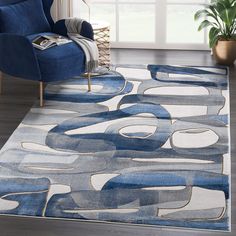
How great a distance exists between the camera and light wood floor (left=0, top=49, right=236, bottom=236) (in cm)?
340

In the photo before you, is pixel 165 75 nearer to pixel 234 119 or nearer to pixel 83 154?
pixel 234 119

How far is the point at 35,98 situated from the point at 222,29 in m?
2.06

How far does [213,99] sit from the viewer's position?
5.32 metres

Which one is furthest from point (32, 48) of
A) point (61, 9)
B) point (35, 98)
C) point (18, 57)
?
point (61, 9)

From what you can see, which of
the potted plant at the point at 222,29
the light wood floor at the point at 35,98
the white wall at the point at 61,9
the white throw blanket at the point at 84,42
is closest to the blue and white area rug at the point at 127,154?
the light wood floor at the point at 35,98

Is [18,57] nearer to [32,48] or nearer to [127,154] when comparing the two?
[32,48]

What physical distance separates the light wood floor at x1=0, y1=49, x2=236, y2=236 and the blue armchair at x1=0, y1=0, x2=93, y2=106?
11.1 inches

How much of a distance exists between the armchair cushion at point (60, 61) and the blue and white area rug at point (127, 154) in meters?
0.24

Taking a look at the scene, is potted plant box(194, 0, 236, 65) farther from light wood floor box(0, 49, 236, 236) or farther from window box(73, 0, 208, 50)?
window box(73, 0, 208, 50)

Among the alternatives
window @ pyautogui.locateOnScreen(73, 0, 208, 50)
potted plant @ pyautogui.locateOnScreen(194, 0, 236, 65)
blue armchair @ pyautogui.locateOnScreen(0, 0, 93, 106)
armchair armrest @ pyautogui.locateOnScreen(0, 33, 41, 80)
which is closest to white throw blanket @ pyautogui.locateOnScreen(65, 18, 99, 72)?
blue armchair @ pyautogui.locateOnScreen(0, 0, 93, 106)

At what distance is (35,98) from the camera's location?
17.8 feet

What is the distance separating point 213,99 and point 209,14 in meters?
1.15

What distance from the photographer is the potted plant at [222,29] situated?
19.6ft

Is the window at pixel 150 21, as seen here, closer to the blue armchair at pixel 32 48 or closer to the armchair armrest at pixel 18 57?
the blue armchair at pixel 32 48
